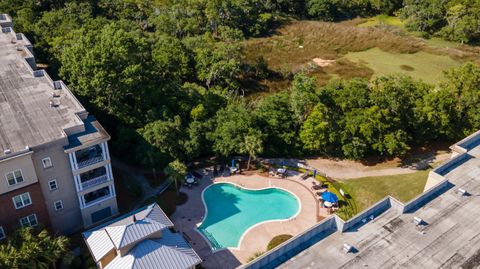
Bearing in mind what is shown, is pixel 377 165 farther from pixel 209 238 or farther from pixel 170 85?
pixel 170 85

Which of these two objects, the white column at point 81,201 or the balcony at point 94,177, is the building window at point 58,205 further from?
the balcony at point 94,177

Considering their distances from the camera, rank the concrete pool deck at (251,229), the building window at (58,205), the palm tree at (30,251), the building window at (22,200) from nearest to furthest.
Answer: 1. the palm tree at (30,251)
2. the building window at (22,200)
3. the building window at (58,205)
4. the concrete pool deck at (251,229)

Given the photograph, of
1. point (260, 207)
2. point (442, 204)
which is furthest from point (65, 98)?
point (442, 204)

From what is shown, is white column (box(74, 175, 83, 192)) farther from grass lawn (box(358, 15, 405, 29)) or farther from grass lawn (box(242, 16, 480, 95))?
grass lawn (box(358, 15, 405, 29))

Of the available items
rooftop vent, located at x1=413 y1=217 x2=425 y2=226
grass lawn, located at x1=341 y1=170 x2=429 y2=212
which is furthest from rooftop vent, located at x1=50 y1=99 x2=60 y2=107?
rooftop vent, located at x1=413 y1=217 x2=425 y2=226

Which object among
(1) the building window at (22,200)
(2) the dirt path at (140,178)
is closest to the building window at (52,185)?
(1) the building window at (22,200)
